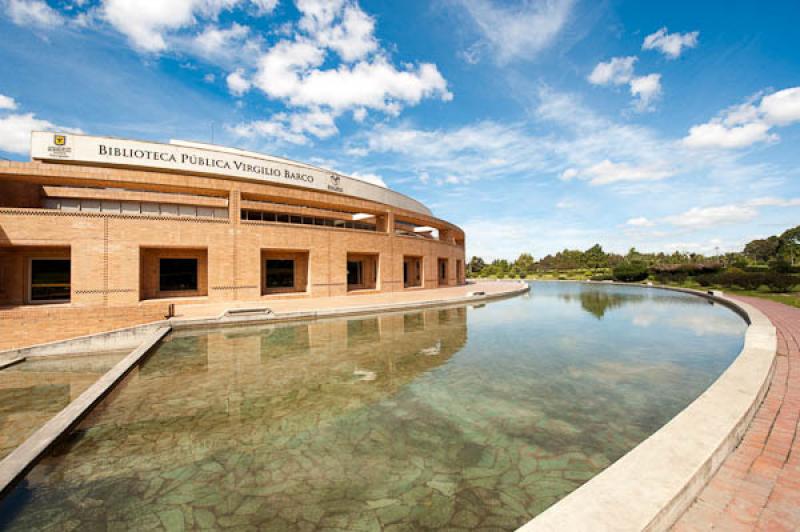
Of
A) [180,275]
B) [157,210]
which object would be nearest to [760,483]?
[180,275]

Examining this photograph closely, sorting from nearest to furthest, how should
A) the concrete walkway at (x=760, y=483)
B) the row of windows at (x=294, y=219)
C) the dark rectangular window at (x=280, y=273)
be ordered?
1. the concrete walkway at (x=760, y=483)
2. the row of windows at (x=294, y=219)
3. the dark rectangular window at (x=280, y=273)

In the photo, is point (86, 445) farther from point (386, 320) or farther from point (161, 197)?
point (161, 197)

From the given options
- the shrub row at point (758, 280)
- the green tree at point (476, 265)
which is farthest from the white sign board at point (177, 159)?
the green tree at point (476, 265)

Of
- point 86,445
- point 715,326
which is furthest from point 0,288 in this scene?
point 715,326

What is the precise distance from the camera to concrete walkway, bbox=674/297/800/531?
2797 mm

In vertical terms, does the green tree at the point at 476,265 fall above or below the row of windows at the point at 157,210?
below

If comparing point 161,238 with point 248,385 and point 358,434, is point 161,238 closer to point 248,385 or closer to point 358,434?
point 248,385

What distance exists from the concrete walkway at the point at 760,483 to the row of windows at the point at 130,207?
2348 centimetres

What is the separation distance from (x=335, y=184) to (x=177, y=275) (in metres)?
13.4

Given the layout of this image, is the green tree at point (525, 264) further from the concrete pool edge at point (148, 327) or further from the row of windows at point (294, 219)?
the concrete pool edge at point (148, 327)

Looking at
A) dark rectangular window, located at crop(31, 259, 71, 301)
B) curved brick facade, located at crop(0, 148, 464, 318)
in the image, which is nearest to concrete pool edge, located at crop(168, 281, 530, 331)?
curved brick facade, located at crop(0, 148, 464, 318)

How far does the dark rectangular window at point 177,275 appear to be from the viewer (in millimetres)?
21266

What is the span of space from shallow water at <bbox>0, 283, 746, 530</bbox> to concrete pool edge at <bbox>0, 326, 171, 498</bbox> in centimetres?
17

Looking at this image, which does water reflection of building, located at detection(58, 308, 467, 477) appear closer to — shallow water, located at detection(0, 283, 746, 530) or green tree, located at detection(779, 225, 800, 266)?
shallow water, located at detection(0, 283, 746, 530)
